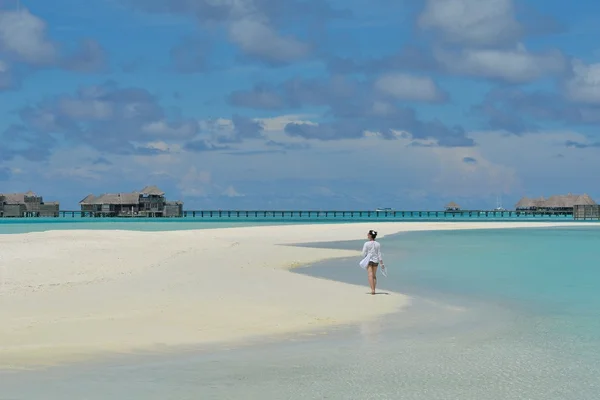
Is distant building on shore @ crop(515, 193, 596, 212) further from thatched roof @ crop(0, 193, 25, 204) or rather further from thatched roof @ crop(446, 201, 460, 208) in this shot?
thatched roof @ crop(0, 193, 25, 204)

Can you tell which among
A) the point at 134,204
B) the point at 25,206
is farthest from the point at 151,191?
the point at 25,206

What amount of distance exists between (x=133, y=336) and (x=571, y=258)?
24343mm

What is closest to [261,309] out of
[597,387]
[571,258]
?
[597,387]

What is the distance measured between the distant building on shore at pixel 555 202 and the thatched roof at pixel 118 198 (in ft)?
254

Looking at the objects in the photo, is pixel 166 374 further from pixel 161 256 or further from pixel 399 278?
pixel 161 256

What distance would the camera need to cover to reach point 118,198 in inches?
5182

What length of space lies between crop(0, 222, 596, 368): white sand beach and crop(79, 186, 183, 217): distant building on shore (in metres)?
105

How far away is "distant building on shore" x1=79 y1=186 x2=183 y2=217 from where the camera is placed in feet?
424

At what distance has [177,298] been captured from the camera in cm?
1546

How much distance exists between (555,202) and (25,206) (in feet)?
331

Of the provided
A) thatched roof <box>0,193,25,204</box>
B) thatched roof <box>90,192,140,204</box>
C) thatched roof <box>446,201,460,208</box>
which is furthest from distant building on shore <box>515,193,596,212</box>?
thatched roof <box>0,193,25,204</box>

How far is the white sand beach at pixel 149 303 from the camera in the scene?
1082 centimetres

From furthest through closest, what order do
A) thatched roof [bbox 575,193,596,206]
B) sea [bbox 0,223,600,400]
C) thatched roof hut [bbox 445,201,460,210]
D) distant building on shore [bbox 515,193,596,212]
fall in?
thatched roof hut [bbox 445,201,460,210] → distant building on shore [bbox 515,193,596,212] → thatched roof [bbox 575,193,596,206] → sea [bbox 0,223,600,400]

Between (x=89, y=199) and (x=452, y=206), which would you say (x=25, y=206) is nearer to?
(x=89, y=199)
